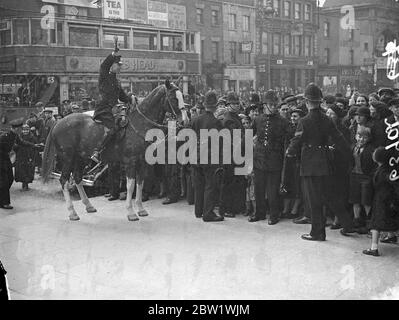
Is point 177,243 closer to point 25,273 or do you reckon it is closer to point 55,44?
point 25,273

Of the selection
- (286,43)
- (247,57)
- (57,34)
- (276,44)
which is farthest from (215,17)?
(57,34)

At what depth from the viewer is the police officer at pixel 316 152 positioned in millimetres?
6156

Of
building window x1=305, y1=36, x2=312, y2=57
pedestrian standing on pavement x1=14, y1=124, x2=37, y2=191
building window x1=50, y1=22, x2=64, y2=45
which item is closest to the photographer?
pedestrian standing on pavement x1=14, y1=124, x2=37, y2=191

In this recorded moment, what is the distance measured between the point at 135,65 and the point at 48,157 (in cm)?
378

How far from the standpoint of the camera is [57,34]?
10.5 meters

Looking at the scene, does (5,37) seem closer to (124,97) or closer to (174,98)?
(124,97)

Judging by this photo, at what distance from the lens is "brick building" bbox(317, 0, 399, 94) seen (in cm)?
1119

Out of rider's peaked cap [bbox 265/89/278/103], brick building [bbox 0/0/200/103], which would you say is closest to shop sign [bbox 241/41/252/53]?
brick building [bbox 0/0/200/103]

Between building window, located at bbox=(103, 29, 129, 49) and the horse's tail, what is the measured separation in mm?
2879

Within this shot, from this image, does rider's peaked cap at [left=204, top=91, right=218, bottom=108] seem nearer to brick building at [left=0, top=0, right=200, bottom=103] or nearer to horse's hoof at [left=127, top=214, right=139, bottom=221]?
horse's hoof at [left=127, top=214, right=139, bottom=221]

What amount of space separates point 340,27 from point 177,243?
961cm

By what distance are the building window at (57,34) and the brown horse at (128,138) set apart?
312 centimetres

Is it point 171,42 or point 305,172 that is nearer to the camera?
point 305,172

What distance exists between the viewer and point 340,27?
13.5m
